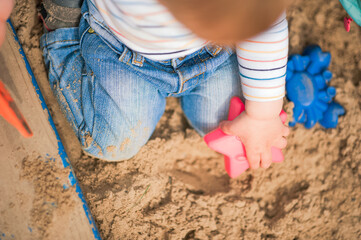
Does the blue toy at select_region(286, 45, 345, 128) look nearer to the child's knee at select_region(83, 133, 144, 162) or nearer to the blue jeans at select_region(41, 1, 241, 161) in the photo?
the blue jeans at select_region(41, 1, 241, 161)

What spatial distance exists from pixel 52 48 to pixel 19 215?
0.50 meters

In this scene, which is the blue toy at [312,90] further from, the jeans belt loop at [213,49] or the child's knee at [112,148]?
the child's knee at [112,148]

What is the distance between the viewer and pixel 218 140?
1.00 meters

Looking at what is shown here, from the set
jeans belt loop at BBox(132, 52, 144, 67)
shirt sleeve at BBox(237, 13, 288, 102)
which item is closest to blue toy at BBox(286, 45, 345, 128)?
shirt sleeve at BBox(237, 13, 288, 102)

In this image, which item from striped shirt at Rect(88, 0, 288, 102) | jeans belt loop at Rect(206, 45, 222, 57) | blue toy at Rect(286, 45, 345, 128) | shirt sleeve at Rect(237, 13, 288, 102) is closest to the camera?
striped shirt at Rect(88, 0, 288, 102)

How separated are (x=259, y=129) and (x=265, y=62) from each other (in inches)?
8.0

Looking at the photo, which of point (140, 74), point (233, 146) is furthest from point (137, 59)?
point (233, 146)

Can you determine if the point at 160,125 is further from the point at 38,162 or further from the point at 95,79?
the point at 38,162

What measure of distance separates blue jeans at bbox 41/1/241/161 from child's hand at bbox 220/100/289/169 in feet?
0.52

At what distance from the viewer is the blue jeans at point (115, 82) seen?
0.91m

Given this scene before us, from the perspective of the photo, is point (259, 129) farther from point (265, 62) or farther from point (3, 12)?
point (3, 12)

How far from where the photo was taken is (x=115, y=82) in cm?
94

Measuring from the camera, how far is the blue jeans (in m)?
0.91

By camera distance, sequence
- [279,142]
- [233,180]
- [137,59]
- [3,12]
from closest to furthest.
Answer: [3,12]
[137,59]
[279,142]
[233,180]
